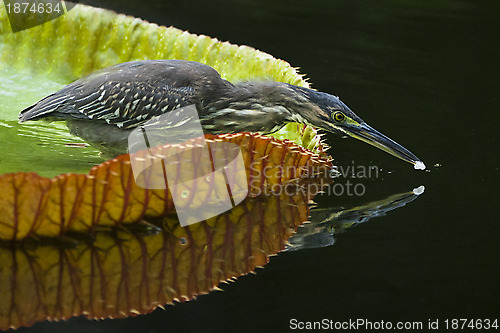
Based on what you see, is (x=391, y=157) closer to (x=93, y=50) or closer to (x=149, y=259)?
(x=149, y=259)

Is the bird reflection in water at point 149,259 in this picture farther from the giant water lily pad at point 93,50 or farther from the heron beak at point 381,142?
the giant water lily pad at point 93,50

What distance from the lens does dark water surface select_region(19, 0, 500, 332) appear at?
265 centimetres

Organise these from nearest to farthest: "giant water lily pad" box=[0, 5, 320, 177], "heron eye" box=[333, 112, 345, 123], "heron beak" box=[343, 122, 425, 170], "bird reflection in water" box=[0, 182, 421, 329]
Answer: "bird reflection in water" box=[0, 182, 421, 329] → "heron beak" box=[343, 122, 425, 170] → "heron eye" box=[333, 112, 345, 123] → "giant water lily pad" box=[0, 5, 320, 177]

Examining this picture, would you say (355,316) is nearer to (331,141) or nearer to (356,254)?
(356,254)

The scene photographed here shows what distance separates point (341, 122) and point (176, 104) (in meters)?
0.97

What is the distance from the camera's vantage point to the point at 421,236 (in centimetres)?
319

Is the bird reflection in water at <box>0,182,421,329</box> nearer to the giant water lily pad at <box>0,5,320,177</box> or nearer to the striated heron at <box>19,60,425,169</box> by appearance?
the striated heron at <box>19,60,425,169</box>

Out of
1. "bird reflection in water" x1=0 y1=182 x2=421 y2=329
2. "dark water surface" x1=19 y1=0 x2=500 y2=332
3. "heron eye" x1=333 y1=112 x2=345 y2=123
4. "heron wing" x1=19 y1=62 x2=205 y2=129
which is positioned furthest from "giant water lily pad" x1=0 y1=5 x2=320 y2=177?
"bird reflection in water" x1=0 y1=182 x2=421 y2=329

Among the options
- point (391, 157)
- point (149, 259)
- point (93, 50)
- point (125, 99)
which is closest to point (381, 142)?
point (391, 157)

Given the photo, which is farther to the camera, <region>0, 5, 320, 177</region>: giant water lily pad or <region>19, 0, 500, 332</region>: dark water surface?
<region>0, 5, 320, 177</region>: giant water lily pad

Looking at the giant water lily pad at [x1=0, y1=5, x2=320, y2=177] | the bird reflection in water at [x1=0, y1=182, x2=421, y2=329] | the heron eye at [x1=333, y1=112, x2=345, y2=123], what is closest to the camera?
the bird reflection in water at [x1=0, y1=182, x2=421, y2=329]

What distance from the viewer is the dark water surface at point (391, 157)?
2.65m

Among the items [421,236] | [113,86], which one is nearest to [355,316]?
[421,236]

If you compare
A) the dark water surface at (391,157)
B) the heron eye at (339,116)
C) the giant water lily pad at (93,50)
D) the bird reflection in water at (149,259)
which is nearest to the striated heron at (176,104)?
the heron eye at (339,116)
